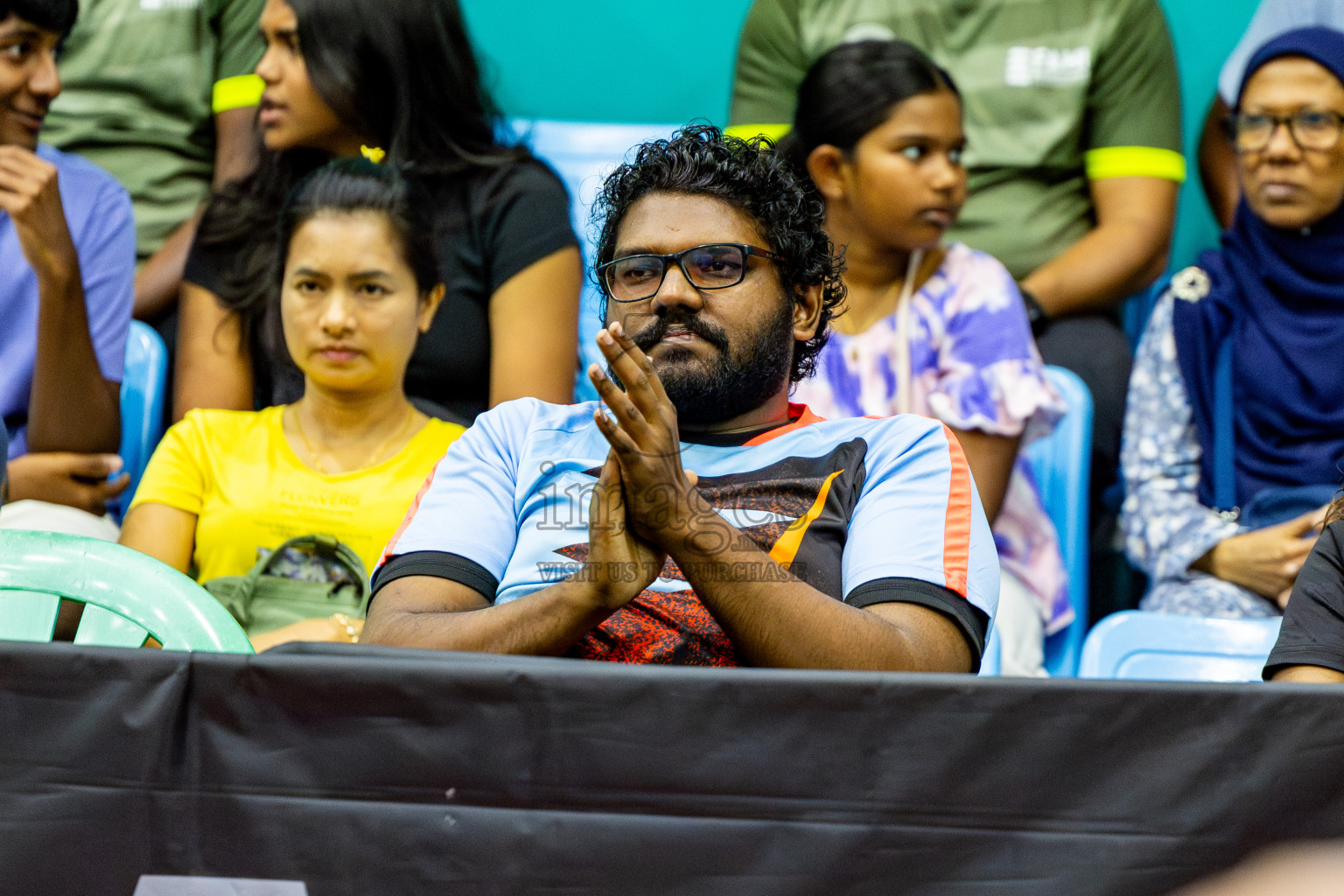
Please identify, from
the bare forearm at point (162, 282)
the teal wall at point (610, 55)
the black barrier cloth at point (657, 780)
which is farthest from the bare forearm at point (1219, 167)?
the black barrier cloth at point (657, 780)

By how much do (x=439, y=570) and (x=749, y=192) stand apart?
705mm

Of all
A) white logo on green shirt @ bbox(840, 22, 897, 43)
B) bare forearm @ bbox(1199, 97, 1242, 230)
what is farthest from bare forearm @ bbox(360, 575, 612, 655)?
bare forearm @ bbox(1199, 97, 1242, 230)

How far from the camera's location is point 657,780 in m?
0.98

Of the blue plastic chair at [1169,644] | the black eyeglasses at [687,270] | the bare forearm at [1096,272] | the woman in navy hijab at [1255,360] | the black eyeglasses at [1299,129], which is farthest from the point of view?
the bare forearm at [1096,272]

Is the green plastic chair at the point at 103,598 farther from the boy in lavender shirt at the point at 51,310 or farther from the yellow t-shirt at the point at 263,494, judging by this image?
the boy in lavender shirt at the point at 51,310

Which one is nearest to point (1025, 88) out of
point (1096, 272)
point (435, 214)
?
point (1096, 272)

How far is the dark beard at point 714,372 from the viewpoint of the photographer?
1.75 metres

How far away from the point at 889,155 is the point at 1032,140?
0.61 m

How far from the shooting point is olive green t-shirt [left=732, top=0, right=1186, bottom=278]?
10.6ft

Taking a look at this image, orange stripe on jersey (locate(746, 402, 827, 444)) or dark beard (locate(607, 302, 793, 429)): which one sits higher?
dark beard (locate(607, 302, 793, 429))

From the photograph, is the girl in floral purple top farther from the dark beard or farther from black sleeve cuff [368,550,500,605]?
black sleeve cuff [368,550,500,605]

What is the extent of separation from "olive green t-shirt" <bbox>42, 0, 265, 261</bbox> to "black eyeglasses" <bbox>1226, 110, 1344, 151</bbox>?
2.33 metres

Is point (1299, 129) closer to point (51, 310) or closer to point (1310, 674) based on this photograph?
point (1310, 674)

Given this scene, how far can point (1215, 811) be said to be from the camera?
0.97 metres
